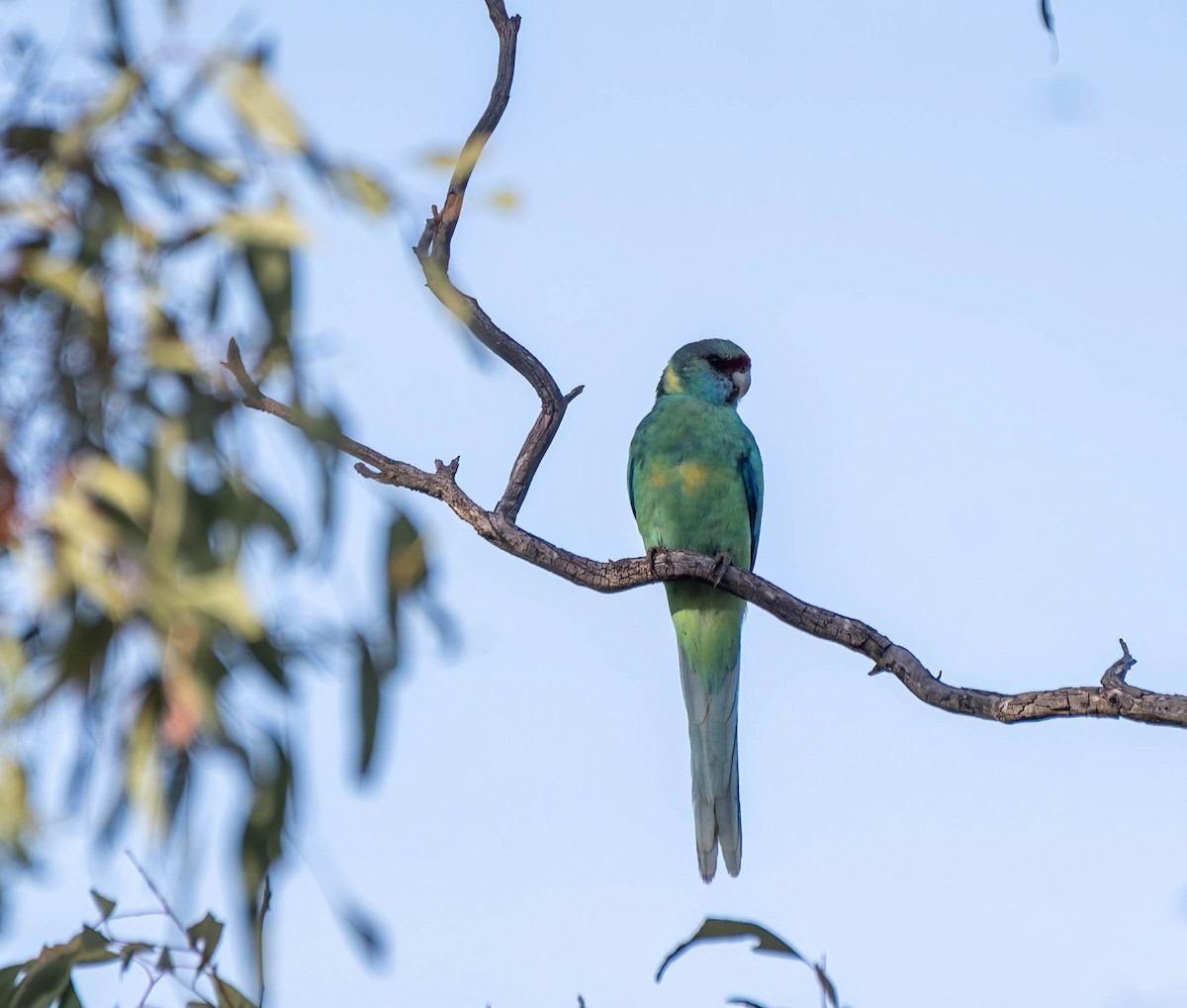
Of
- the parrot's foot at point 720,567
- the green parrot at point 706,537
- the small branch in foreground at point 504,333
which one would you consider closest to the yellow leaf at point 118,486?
the small branch in foreground at point 504,333

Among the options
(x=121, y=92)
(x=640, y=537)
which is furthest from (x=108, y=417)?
(x=640, y=537)

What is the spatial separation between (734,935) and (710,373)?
137 inches

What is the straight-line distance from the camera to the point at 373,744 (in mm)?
1576

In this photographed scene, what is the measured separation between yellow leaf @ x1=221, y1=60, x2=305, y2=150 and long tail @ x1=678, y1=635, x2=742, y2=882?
11.3 ft

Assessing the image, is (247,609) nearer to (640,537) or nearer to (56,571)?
(56,571)

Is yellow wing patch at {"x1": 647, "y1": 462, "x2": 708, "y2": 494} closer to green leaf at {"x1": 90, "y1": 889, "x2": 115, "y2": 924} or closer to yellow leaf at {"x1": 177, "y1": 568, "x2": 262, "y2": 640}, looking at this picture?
green leaf at {"x1": 90, "y1": 889, "x2": 115, "y2": 924}

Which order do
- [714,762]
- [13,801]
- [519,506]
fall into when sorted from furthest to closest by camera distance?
1. [714,762]
2. [519,506]
3. [13,801]

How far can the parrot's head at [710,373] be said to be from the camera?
5496 mm

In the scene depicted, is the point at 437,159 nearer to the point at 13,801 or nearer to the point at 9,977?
the point at 13,801

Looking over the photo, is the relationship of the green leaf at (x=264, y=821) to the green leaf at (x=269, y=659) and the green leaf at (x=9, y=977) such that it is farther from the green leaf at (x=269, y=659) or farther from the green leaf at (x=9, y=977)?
the green leaf at (x=9, y=977)

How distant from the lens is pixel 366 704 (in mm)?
1596

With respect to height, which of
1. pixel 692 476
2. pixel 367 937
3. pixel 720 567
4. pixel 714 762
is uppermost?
pixel 692 476

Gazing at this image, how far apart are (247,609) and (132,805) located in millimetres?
295

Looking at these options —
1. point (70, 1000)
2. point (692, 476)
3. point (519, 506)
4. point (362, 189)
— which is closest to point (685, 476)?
point (692, 476)
